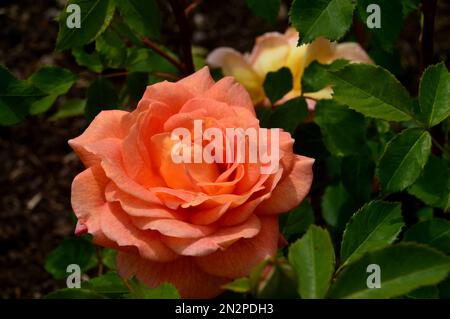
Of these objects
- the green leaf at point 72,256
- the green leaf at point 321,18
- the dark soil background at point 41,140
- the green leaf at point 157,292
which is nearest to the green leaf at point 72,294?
the green leaf at point 157,292

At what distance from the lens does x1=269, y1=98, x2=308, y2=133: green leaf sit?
1.04 meters

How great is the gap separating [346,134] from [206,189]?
0.35 meters

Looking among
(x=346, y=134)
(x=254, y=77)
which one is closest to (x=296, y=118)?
(x=346, y=134)

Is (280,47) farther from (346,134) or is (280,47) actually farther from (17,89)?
(17,89)

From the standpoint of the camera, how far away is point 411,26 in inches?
77.2

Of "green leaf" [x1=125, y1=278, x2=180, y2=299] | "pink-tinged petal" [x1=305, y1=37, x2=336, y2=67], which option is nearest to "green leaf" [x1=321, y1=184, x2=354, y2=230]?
"pink-tinged petal" [x1=305, y1=37, x2=336, y2=67]

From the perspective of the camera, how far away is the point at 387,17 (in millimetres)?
882

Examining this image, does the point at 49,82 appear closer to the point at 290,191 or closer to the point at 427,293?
the point at 290,191

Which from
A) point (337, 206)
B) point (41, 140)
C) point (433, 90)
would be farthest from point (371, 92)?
point (41, 140)

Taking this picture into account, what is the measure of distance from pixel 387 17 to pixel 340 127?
236 millimetres

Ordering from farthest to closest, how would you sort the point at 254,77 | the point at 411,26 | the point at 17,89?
the point at 411,26
the point at 254,77
the point at 17,89

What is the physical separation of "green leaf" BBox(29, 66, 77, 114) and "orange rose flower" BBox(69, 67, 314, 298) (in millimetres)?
249

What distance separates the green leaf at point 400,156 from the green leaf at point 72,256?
54 cm

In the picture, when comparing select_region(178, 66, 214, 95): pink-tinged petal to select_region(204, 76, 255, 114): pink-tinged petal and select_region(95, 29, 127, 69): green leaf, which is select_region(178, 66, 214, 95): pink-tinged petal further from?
select_region(95, 29, 127, 69): green leaf
